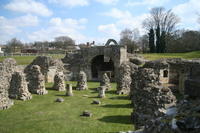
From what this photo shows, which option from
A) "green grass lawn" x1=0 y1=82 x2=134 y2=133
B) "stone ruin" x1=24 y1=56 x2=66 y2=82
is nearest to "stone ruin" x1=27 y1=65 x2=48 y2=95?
"green grass lawn" x1=0 y1=82 x2=134 y2=133

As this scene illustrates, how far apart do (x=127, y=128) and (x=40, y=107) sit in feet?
20.5

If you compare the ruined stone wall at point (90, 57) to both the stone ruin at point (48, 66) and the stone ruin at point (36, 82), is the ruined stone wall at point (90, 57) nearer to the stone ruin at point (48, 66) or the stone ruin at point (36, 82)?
the stone ruin at point (48, 66)

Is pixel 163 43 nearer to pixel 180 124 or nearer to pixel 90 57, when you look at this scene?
pixel 90 57

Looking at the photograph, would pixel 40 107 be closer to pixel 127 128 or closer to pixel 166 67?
pixel 127 128

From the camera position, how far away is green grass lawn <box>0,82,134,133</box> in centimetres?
996

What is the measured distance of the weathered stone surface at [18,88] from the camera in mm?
15828

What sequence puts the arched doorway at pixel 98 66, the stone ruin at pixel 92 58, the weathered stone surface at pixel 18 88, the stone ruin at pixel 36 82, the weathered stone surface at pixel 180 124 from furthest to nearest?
the arched doorway at pixel 98 66 → the stone ruin at pixel 92 58 → the stone ruin at pixel 36 82 → the weathered stone surface at pixel 18 88 → the weathered stone surface at pixel 180 124

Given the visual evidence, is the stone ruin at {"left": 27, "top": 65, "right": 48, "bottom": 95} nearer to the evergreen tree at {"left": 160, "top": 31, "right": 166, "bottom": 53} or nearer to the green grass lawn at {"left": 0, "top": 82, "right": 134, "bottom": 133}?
the green grass lawn at {"left": 0, "top": 82, "right": 134, "bottom": 133}

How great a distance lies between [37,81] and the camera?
59.6 feet

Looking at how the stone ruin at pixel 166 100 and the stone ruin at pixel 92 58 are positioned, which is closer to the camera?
the stone ruin at pixel 166 100

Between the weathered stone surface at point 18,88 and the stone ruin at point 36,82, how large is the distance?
1915 mm

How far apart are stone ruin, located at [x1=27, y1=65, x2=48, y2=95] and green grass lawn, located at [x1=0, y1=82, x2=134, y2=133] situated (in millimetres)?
1688

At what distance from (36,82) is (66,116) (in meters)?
7.19

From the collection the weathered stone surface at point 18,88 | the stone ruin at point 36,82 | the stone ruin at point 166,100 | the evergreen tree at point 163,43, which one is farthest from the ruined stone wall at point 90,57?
the evergreen tree at point 163,43
